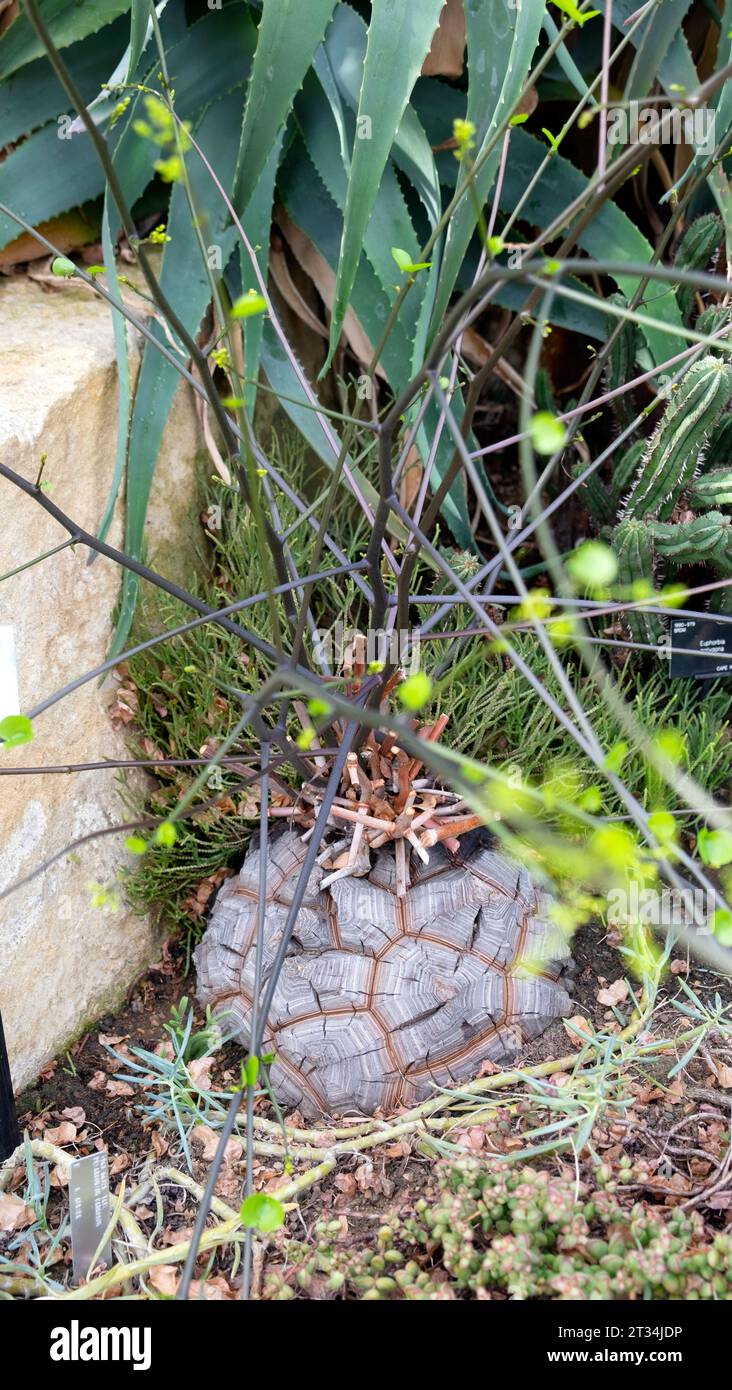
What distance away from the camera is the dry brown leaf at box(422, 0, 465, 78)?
1323 mm

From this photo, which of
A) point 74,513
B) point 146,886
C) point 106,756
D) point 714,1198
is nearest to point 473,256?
point 74,513

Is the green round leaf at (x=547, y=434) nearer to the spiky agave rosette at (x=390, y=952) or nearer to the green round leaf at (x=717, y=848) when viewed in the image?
the green round leaf at (x=717, y=848)

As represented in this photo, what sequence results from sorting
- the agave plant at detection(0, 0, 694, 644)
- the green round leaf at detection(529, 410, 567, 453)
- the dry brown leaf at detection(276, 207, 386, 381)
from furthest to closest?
the dry brown leaf at detection(276, 207, 386, 381)
the agave plant at detection(0, 0, 694, 644)
the green round leaf at detection(529, 410, 567, 453)

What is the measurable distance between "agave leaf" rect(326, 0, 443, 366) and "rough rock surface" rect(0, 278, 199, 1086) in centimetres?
37

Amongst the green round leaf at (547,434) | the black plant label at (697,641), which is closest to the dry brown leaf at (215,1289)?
the green round leaf at (547,434)

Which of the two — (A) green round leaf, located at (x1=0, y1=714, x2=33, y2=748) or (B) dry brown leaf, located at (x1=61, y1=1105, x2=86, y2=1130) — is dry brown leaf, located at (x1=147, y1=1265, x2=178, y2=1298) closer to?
(B) dry brown leaf, located at (x1=61, y1=1105, x2=86, y2=1130)

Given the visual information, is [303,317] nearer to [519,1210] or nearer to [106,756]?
[106,756]

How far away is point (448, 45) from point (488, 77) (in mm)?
378

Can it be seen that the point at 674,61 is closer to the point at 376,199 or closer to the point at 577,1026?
the point at 376,199

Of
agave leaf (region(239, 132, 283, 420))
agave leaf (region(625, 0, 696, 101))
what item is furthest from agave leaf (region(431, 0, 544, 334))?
agave leaf (region(239, 132, 283, 420))

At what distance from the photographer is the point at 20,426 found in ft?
3.57

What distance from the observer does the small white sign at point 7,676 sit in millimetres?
954

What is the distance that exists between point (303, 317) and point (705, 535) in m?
0.68

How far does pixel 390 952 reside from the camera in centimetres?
106
